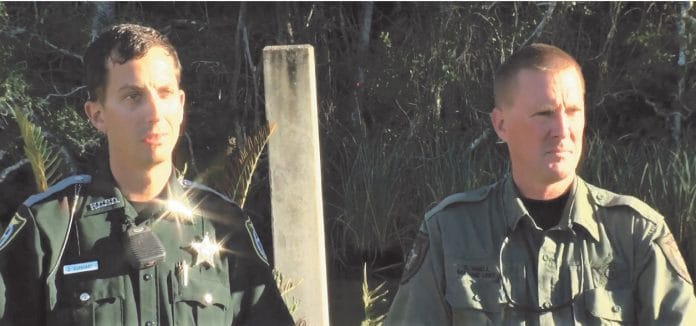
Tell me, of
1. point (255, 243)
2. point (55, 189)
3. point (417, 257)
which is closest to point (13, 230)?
point (55, 189)

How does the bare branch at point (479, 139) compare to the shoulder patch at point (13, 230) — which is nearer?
the shoulder patch at point (13, 230)

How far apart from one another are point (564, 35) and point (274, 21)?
224 centimetres

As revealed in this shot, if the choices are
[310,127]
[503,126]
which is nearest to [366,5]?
[310,127]

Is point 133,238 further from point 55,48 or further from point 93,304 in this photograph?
point 55,48

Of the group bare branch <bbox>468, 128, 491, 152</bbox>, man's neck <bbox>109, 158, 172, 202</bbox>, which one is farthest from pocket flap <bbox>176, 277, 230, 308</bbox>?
bare branch <bbox>468, 128, 491, 152</bbox>

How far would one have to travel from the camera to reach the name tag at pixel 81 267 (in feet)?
7.64

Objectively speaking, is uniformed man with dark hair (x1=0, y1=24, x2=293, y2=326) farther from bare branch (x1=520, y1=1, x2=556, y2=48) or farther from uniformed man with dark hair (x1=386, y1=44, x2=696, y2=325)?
bare branch (x1=520, y1=1, x2=556, y2=48)

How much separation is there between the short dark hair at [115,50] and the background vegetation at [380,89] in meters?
4.11

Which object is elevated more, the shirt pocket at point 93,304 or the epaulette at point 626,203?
the epaulette at point 626,203

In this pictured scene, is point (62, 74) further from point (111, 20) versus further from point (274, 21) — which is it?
point (274, 21)

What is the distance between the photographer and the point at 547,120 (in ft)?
7.52

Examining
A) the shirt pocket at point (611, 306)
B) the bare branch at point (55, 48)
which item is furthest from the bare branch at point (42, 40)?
the shirt pocket at point (611, 306)

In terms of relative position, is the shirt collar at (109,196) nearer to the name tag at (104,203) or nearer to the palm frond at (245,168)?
the name tag at (104,203)

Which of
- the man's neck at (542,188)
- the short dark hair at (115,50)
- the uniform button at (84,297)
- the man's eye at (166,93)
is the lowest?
the uniform button at (84,297)
